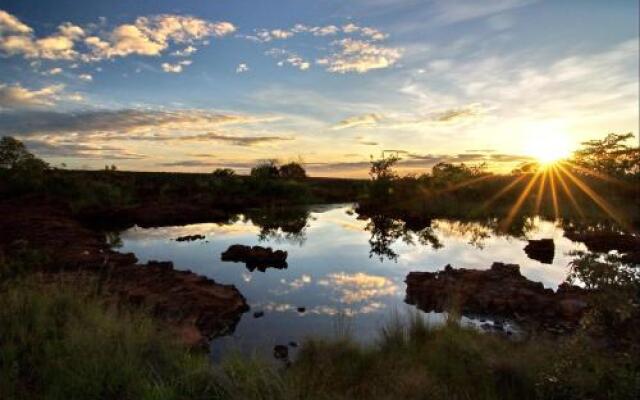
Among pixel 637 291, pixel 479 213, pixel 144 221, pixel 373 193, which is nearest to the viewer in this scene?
pixel 637 291

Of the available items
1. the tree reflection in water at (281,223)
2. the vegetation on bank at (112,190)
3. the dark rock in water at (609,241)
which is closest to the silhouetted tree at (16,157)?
the vegetation on bank at (112,190)

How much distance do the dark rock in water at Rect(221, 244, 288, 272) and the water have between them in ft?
1.41

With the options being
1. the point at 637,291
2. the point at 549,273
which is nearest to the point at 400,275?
the point at 549,273

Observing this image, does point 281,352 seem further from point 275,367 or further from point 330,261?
point 330,261

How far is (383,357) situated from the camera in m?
7.31

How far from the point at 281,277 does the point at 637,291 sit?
34.4 ft

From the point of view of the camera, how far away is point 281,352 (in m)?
8.29

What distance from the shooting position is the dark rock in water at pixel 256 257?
16.2m

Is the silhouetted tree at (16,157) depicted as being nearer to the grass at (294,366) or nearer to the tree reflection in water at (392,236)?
the tree reflection in water at (392,236)

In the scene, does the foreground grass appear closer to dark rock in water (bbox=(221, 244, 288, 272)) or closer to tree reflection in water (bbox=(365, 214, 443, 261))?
dark rock in water (bbox=(221, 244, 288, 272))

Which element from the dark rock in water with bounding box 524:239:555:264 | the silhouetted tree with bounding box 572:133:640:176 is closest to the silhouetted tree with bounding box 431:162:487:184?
the silhouetted tree with bounding box 572:133:640:176

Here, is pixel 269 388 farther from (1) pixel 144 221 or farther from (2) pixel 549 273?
(1) pixel 144 221

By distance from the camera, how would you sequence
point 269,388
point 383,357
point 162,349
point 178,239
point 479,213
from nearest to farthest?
point 269,388 < point 162,349 < point 383,357 < point 178,239 < point 479,213

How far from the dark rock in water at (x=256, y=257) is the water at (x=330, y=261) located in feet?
1.41
